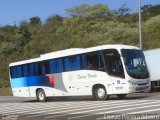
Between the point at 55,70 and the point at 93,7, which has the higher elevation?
the point at 93,7

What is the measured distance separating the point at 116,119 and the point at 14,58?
5985cm

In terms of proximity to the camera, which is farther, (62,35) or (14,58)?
(62,35)

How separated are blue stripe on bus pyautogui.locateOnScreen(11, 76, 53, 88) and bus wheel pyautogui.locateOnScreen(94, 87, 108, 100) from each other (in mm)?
4924

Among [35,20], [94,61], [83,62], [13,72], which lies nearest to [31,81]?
[13,72]

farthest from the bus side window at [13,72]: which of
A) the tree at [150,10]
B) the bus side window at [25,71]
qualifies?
the tree at [150,10]

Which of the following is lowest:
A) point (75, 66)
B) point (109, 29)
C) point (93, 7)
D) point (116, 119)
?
point (116, 119)

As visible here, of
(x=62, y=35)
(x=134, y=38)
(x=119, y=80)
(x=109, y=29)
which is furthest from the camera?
(x=62, y=35)

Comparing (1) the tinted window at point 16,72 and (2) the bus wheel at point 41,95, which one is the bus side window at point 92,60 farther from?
(1) the tinted window at point 16,72

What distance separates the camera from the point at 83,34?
8169 cm

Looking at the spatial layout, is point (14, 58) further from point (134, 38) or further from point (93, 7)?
point (93, 7)

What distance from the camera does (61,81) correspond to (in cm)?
3042

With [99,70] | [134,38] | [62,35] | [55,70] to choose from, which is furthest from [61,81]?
[62,35]

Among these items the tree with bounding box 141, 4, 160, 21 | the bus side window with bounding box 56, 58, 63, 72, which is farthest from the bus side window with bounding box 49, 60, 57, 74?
the tree with bounding box 141, 4, 160, 21

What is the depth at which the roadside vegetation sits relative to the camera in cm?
6975
